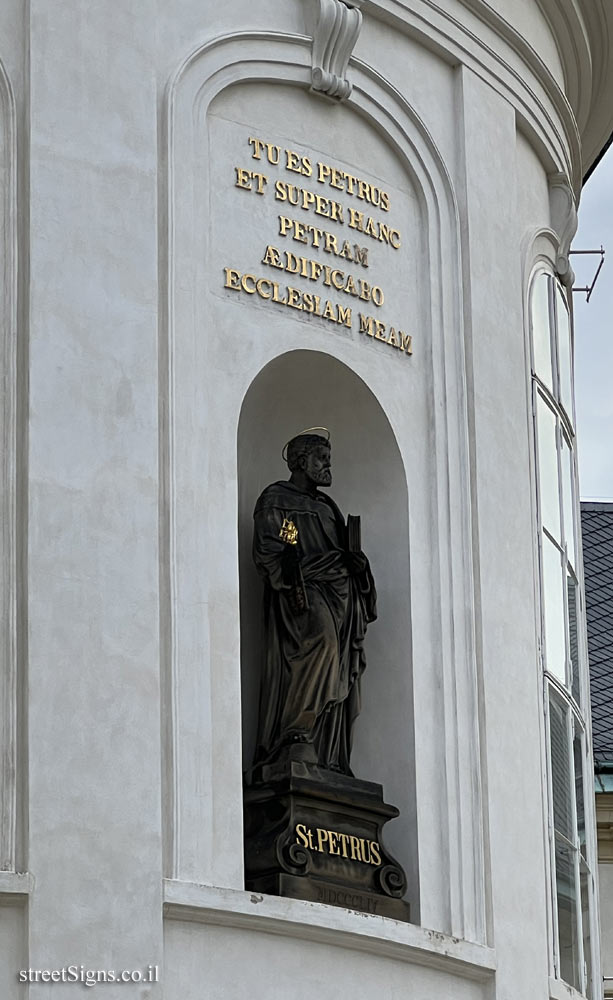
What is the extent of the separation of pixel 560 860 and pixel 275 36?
477cm

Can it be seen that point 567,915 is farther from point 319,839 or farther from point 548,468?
point 548,468

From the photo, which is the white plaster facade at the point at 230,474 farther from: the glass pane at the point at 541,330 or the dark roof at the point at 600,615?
the dark roof at the point at 600,615

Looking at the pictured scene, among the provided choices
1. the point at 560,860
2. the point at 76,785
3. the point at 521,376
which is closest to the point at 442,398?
the point at 521,376

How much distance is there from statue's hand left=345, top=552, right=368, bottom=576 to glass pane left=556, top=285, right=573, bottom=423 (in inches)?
121

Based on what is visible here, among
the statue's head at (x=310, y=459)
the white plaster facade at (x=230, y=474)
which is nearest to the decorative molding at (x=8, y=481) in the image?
the white plaster facade at (x=230, y=474)

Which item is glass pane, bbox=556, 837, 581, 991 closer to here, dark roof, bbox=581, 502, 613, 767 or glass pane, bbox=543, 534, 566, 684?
glass pane, bbox=543, 534, 566, 684

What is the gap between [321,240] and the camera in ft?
42.5

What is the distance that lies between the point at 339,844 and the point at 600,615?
32.2 ft

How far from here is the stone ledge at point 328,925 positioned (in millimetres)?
10930

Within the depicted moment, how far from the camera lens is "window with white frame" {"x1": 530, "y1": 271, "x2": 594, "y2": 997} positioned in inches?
544

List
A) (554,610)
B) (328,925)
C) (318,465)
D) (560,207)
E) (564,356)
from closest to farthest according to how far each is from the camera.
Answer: (328,925)
(318,465)
(554,610)
(560,207)
(564,356)

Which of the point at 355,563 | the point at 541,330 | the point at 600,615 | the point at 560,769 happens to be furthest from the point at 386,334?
the point at 600,615

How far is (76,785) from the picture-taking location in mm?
10758

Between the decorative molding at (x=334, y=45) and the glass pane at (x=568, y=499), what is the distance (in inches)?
119
